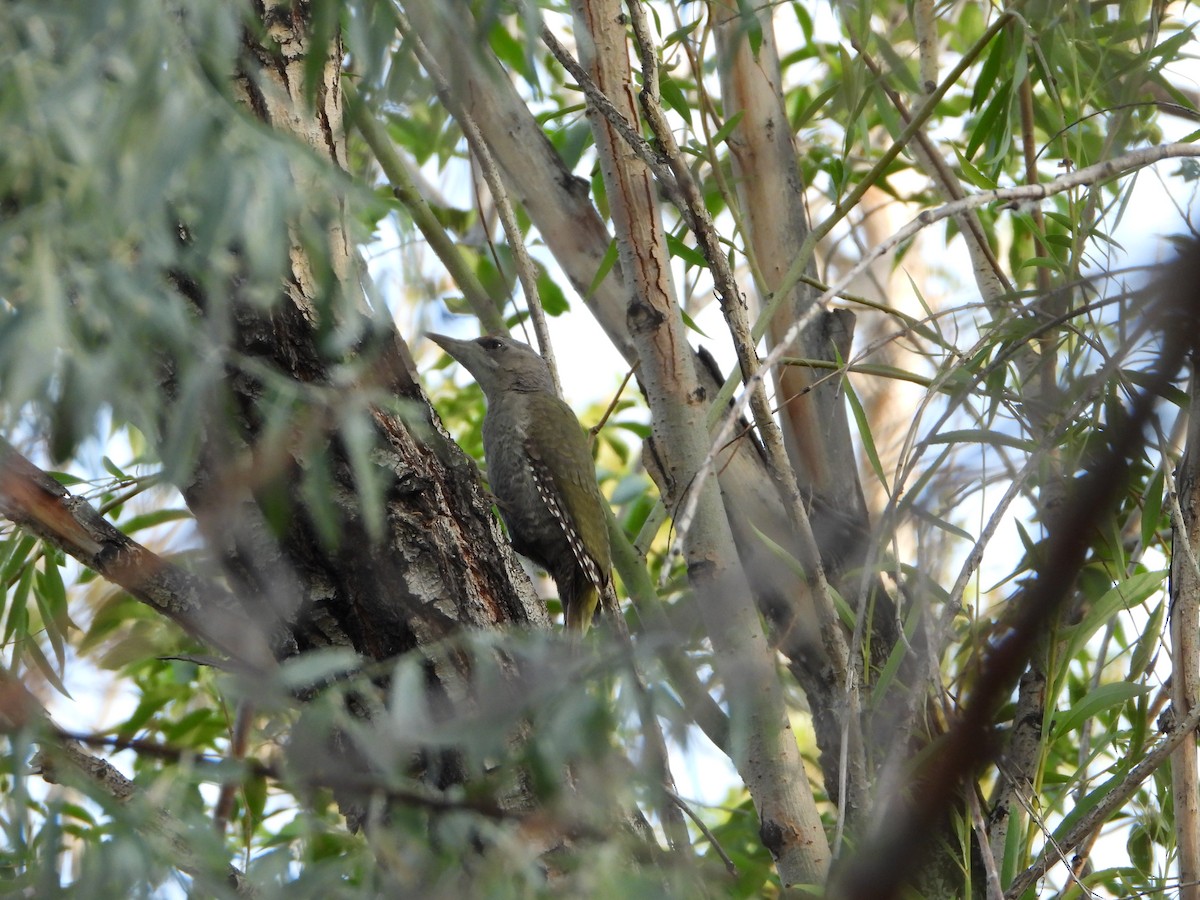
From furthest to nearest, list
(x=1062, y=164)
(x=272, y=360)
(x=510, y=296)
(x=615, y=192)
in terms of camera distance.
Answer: (x=510, y=296) → (x=1062, y=164) → (x=615, y=192) → (x=272, y=360)

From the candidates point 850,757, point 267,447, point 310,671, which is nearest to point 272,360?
point 267,447

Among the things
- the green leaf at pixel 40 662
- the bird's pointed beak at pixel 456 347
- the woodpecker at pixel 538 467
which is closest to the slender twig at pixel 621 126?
the green leaf at pixel 40 662

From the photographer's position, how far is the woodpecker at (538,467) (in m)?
3.28

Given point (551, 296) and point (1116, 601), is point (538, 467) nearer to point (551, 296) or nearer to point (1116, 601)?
point (551, 296)

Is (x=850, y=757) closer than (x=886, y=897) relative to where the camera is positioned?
No

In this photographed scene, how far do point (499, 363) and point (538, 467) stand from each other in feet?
1.33

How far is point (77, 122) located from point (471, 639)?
673 mm

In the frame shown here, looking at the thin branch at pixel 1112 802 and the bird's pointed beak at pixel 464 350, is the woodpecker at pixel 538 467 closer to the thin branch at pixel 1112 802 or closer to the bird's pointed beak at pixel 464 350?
the bird's pointed beak at pixel 464 350

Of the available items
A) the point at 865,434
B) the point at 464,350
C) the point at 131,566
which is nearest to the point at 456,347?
the point at 464,350

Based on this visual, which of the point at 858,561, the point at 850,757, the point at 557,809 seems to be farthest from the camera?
the point at 858,561

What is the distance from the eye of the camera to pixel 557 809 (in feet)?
3.68

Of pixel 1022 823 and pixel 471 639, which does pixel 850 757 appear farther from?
pixel 471 639

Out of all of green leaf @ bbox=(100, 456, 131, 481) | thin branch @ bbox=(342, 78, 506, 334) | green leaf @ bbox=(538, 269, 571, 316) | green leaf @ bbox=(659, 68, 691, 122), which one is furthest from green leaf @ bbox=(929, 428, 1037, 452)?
green leaf @ bbox=(538, 269, 571, 316)

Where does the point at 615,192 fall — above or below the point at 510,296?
below
